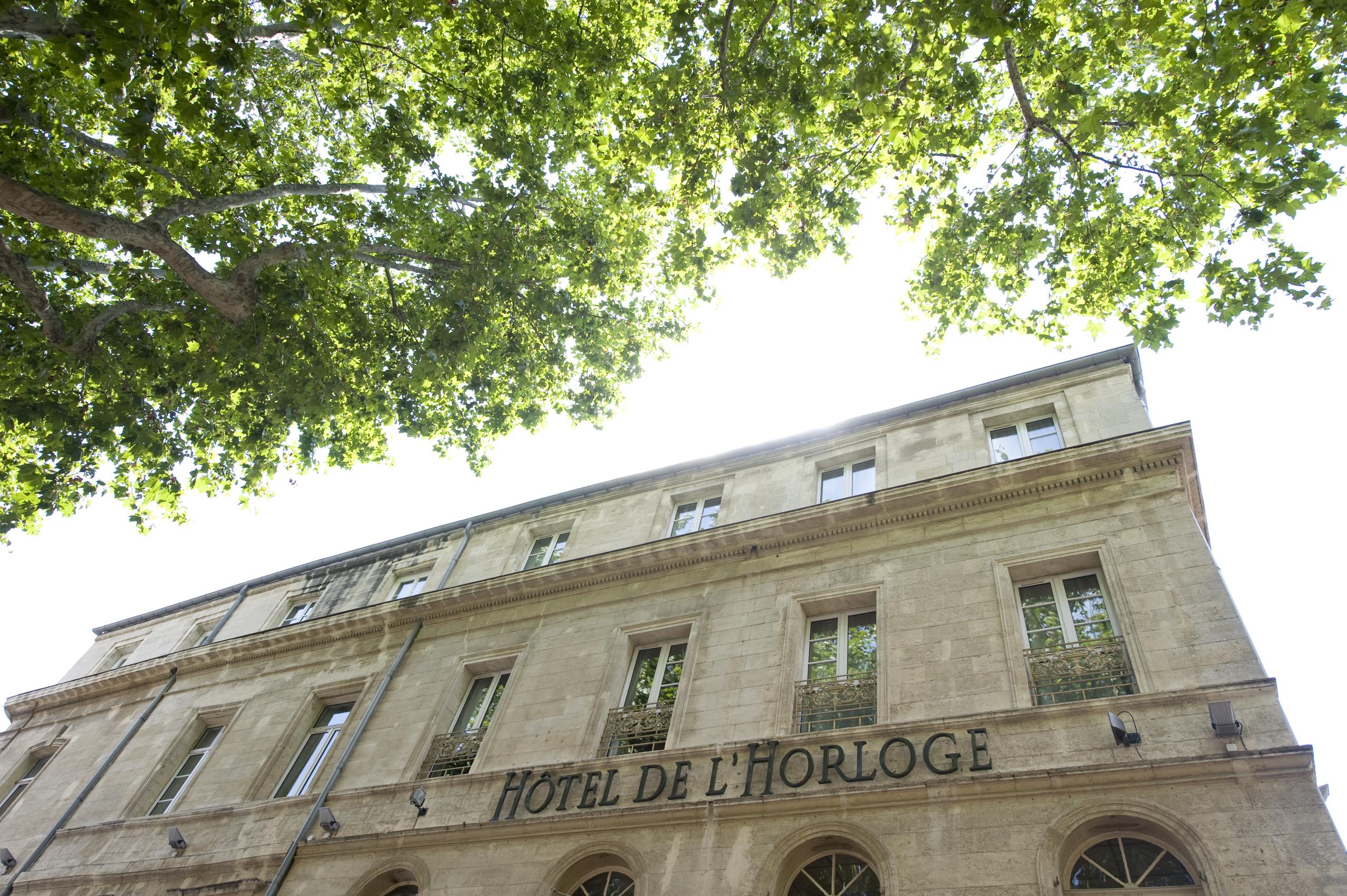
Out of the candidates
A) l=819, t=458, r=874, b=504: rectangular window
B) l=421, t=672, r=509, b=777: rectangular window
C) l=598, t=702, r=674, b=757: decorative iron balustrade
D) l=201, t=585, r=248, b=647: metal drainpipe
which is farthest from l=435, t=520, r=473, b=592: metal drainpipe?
l=819, t=458, r=874, b=504: rectangular window

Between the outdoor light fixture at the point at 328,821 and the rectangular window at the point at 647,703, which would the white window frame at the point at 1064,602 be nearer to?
the rectangular window at the point at 647,703

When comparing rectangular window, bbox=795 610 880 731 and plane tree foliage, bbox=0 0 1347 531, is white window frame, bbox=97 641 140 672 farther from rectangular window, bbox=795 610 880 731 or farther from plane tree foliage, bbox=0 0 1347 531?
rectangular window, bbox=795 610 880 731

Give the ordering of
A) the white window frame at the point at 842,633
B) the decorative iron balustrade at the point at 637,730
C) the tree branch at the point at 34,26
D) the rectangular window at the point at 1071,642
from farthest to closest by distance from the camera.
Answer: the decorative iron balustrade at the point at 637,730 → the white window frame at the point at 842,633 → the rectangular window at the point at 1071,642 → the tree branch at the point at 34,26

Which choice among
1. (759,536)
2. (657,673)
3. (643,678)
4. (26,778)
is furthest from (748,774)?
(26,778)

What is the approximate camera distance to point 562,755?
1059 cm

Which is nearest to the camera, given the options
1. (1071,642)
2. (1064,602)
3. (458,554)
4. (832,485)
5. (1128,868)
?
(1128,868)

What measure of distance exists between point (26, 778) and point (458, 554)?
11626 mm

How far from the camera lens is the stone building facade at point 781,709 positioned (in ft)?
23.6

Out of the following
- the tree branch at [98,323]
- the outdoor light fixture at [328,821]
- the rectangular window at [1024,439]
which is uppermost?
the rectangular window at [1024,439]

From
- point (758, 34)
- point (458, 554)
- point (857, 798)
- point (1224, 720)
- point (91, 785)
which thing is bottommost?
point (857, 798)

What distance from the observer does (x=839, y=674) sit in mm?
9820

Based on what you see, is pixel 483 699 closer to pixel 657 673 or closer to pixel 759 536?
pixel 657 673

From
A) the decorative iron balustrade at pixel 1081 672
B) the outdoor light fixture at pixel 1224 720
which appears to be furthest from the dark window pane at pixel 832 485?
the outdoor light fixture at pixel 1224 720

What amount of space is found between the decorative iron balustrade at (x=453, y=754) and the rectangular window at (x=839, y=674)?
502 cm
